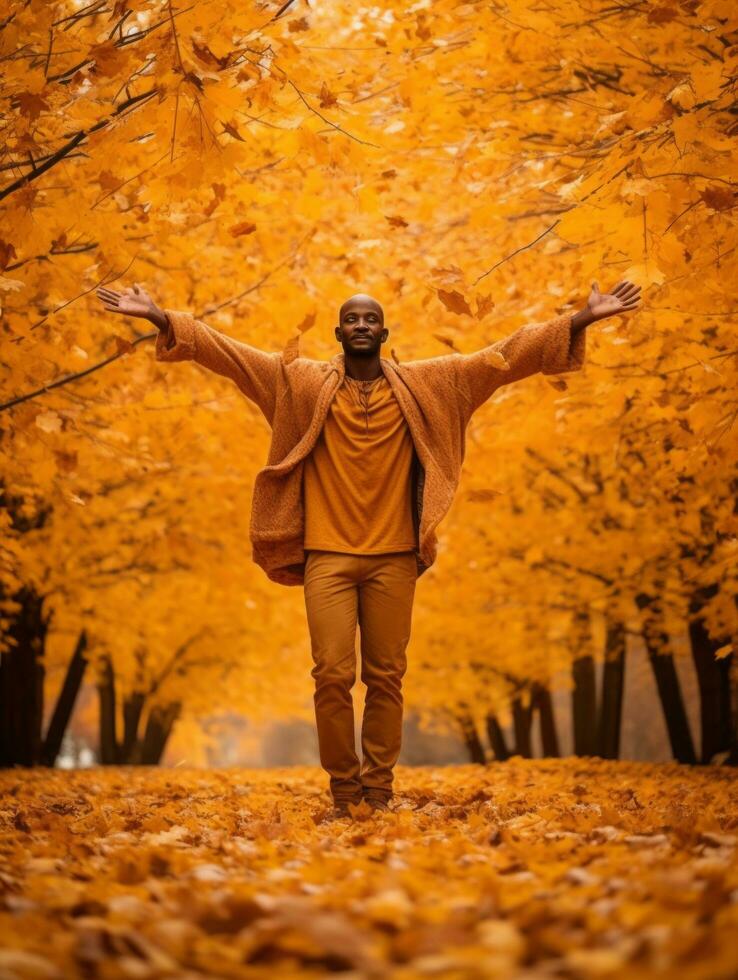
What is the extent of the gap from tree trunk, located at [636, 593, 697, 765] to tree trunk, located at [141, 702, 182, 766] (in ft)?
39.7

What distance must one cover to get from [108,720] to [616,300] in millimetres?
15839

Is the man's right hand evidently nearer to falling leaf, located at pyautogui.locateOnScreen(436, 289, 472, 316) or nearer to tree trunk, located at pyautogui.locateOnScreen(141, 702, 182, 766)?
falling leaf, located at pyautogui.locateOnScreen(436, 289, 472, 316)

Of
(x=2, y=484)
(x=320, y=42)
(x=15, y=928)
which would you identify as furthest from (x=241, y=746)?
(x=15, y=928)

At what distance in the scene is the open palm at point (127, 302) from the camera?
175 inches

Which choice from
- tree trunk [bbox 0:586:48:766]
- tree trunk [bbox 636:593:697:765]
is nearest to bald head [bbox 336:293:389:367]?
tree trunk [bbox 636:593:697:765]

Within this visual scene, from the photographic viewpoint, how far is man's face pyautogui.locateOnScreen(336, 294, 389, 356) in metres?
4.84

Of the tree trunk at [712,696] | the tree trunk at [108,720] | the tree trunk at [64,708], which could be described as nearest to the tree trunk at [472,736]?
the tree trunk at [108,720]

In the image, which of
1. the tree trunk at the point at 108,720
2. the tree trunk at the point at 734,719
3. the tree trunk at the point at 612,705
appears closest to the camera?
the tree trunk at the point at 734,719

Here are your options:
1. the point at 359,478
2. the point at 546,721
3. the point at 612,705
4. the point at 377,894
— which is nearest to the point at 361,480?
the point at 359,478

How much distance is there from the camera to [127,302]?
445 cm

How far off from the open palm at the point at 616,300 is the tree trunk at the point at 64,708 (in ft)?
36.1

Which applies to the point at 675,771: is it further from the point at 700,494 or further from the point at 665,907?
the point at 665,907

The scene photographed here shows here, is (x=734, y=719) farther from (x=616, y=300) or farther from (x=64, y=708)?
(x=64, y=708)

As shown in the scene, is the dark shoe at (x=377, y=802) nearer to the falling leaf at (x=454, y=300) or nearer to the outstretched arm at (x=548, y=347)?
the outstretched arm at (x=548, y=347)
